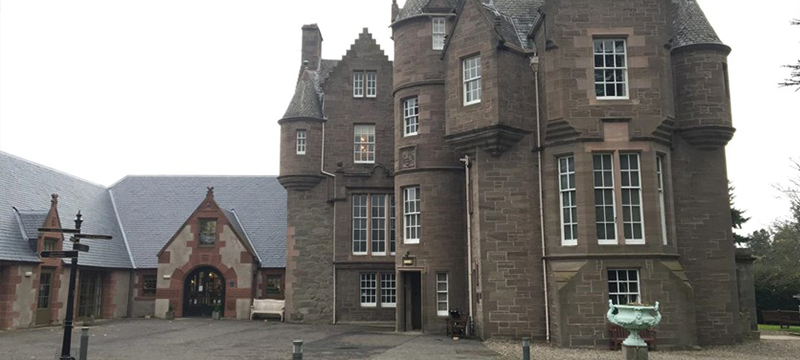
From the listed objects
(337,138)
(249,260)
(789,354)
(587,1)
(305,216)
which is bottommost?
(789,354)

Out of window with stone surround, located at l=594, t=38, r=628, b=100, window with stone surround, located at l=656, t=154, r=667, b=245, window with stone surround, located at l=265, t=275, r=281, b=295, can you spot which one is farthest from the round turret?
window with stone surround, located at l=656, t=154, r=667, b=245

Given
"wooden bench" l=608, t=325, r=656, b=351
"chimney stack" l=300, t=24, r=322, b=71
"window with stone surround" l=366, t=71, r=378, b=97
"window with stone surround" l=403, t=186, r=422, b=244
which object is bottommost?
"wooden bench" l=608, t=325, r=656, b=351

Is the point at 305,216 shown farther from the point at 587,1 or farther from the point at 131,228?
the point at 587,1

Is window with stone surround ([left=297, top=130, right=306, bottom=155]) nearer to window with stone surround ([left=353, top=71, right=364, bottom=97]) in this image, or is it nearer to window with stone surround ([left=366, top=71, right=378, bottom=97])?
window with stone surround ([left=353, top=71, right=364, bottom=97])

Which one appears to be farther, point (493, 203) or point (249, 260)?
point (249, 260)

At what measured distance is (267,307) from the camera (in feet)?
103

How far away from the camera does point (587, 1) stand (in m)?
20.3

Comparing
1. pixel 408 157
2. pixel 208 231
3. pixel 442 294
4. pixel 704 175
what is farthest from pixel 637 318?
pixel 208 231

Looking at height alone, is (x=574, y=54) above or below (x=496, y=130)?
above

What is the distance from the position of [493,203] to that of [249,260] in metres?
16.1

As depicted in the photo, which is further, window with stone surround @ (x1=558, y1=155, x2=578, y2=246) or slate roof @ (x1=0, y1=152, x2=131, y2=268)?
slate roof @ (x1=0, y1=152, x2=131, y2=268)

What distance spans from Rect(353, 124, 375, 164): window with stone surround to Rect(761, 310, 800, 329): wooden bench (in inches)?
852

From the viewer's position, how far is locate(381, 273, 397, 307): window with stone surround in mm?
29031

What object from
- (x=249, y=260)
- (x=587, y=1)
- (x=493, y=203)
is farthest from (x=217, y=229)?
(x=587, y=1)
